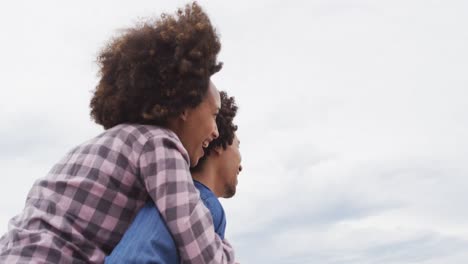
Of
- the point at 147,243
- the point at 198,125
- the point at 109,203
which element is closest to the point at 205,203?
the point at 198,125

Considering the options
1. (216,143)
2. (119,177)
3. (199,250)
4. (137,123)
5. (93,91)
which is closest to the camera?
(199,250)

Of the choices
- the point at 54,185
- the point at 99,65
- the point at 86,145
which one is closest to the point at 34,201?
the point at 54,185

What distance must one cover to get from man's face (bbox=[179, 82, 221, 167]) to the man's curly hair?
1.59 ft

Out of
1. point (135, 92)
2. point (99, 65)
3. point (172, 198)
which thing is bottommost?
point (172, 198)

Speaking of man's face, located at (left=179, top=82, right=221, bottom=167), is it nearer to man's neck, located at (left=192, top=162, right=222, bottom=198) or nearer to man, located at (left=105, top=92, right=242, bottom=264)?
man, located at (left=105, top=92, right=242, bottom=264)

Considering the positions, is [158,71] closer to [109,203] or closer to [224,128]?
[109,203]

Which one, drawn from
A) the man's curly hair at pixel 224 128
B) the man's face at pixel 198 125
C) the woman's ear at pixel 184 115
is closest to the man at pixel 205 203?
the man's curly hair at pixel 224 128

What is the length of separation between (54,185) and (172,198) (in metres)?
0.50

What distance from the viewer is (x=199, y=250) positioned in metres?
2.14

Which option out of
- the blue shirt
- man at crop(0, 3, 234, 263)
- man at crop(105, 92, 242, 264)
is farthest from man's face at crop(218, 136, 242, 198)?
the blue shirt

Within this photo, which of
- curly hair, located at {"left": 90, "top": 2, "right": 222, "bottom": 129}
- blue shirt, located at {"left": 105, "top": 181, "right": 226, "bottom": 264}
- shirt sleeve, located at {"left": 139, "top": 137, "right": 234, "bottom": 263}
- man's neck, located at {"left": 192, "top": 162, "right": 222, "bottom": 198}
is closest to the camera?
blue shirt, located at {"left": 105, "top": 181, "right": 226, "bottom": 264}

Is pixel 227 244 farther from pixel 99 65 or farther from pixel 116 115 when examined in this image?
pixel 99 65

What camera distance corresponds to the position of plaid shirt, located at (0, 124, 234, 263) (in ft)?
7.13

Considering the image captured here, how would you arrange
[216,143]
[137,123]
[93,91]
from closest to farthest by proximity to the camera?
[137,123]
[93,91]
[216,143]
